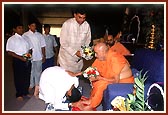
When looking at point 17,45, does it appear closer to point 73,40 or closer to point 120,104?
point 73,40

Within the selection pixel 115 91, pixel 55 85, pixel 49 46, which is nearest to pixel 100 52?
pixel 115 91

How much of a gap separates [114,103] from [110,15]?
809 centimetres

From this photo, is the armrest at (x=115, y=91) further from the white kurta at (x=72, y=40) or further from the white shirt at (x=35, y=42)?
the white shirt at (x=35, y=42)

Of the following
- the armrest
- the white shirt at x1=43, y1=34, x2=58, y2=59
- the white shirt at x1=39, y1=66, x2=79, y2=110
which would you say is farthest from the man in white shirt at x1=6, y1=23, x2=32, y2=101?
the armrest

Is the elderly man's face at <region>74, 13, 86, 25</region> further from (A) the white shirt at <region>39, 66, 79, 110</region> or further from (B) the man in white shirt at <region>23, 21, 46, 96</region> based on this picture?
(B) the man in white shirt at <region>23, 21, 46, 96</region>

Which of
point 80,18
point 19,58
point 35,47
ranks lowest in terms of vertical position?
point 19,58

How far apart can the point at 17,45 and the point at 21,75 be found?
50 cm

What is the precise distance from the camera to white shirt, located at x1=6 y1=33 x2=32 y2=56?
4406mm

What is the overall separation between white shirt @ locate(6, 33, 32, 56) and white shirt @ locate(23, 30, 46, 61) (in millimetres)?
320

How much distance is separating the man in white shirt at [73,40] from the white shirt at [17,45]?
651mm

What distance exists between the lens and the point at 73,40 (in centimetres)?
412

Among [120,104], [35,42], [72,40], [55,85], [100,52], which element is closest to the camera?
[120,104]

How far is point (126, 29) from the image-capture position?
24.7 ft

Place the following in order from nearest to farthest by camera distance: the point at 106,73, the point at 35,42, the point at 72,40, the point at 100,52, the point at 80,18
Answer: the point at 100,52, the point at 106,73, the point at 80,18, the point at 72,40, the point at 35,42
